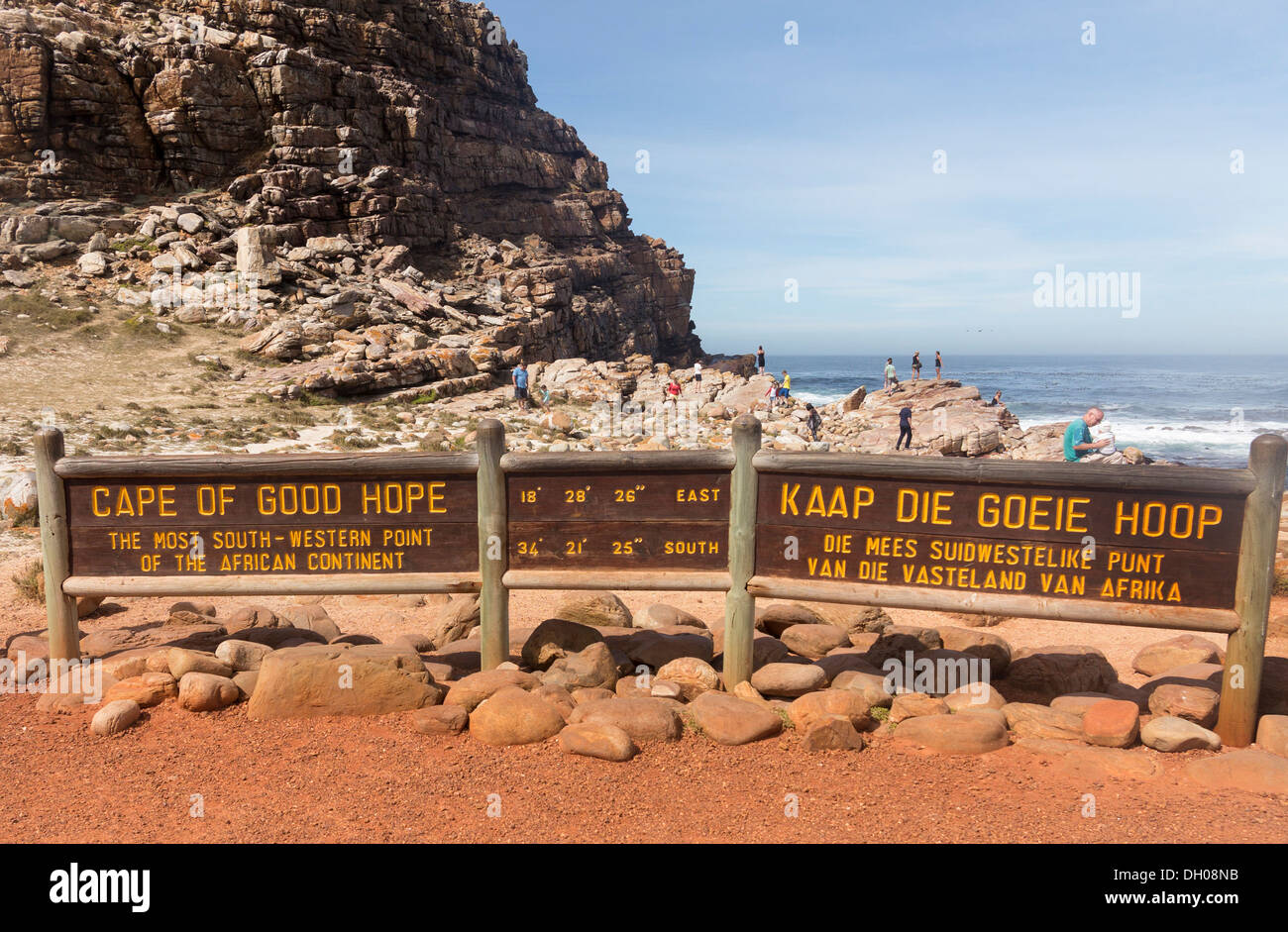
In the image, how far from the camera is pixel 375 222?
47656 mm

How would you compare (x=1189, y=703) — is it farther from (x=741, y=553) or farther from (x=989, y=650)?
(x=741, y=553)

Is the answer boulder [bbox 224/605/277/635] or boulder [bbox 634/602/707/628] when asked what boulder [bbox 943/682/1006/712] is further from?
boulder [bbox 224/605/277/635]

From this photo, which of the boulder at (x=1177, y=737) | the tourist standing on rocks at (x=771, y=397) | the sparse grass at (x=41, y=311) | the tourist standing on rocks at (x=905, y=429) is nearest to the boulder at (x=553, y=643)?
the boulder at (x=1177, y=737)

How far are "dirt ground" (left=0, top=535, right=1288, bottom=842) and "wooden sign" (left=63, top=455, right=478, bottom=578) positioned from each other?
46.4 inches

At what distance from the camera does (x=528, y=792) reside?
14.9 ft

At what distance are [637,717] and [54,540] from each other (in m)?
4.62

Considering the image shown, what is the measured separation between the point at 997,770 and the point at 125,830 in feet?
15.8

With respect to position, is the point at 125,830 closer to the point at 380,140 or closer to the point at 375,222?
the point at 375,222

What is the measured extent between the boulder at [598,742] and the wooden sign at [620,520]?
4.51ft

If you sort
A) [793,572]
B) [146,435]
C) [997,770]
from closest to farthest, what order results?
[997,770]
[793,572]
[146,435]

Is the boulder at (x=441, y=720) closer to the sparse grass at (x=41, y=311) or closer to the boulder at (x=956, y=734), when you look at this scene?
the boulder at (x=956, y=734)

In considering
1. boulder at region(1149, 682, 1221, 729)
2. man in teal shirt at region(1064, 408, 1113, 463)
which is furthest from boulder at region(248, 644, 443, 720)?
man in teal shirt at region(1064, 408, 1113, 463)

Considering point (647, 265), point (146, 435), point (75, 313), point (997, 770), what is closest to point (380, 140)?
point (75, 313)

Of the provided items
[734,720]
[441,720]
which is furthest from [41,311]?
[734,720]
